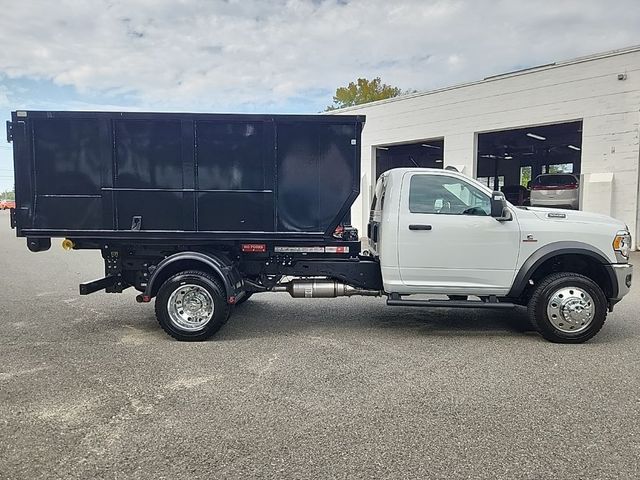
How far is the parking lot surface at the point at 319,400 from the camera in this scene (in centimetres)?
319

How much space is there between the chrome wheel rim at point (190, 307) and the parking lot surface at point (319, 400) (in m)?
0.30

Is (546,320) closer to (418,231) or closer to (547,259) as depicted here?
(547,259)

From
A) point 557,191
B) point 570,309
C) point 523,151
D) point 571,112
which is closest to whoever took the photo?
point 570,309

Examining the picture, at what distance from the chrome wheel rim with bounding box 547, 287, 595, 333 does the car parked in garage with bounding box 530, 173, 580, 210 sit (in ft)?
39.5

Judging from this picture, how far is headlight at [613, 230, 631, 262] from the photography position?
19.3ft

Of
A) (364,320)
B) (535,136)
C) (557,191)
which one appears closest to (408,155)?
(535,136)

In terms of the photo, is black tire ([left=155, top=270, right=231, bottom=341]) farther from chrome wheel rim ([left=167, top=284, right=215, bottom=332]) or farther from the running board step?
the running board step

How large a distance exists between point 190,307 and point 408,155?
22.5 metres

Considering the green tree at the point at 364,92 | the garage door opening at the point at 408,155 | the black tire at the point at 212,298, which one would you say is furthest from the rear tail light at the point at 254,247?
the green tree at the point at 364,92

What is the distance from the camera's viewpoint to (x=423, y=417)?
3.84m

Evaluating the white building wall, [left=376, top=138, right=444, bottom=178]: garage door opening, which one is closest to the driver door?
the white building wall

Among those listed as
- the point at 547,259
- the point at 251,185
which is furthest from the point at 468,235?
the point at 251,185

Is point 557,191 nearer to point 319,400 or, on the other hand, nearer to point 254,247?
point 254,247

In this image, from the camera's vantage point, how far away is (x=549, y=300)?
19.2 ft
